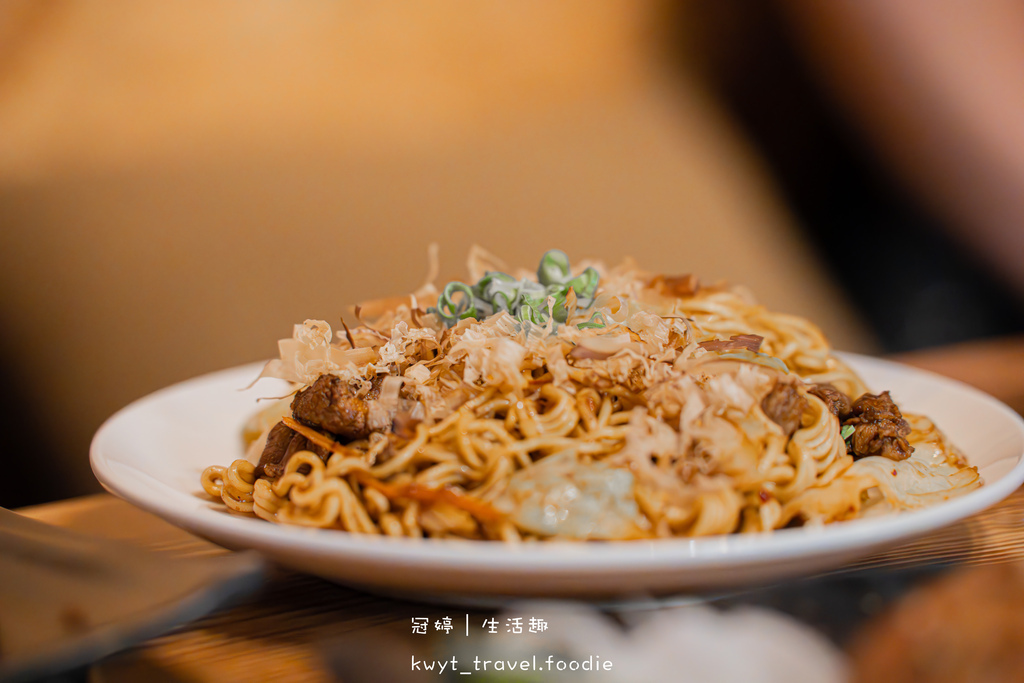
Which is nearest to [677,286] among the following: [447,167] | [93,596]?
[93,596]

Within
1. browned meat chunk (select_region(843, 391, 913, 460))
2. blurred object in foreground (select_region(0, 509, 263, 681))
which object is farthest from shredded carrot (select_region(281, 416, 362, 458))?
browned meat chunk (select_region(843, 391, 913, 460))

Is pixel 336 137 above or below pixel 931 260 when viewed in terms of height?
Result: above

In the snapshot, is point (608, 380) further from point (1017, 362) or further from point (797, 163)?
point (797, 163)

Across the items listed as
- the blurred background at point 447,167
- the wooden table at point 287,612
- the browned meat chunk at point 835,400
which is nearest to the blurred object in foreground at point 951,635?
the wooden table at point 287,612

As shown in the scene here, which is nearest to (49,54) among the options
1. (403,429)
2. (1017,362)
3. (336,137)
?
(336,137)

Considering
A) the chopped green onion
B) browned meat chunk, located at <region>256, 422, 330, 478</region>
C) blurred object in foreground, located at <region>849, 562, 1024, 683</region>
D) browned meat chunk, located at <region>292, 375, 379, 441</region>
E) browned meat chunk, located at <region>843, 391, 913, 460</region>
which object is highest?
the chopped green onion

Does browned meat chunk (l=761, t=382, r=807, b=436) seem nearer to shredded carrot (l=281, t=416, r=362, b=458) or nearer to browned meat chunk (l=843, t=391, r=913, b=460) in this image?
browned meat chunk (l=843, t=391, r=913, b=460)

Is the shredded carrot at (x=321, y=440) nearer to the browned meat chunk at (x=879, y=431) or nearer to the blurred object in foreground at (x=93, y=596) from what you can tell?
the blurred object in foreground at (x=93, y=596)
